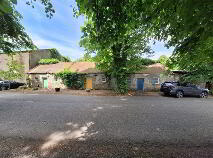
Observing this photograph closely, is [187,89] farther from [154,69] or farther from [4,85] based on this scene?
[4,85]

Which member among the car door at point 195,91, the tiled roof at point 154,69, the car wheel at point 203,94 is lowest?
the car wheel at point 203,94

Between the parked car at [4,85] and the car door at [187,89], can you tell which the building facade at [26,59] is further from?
the car door at [187,89]

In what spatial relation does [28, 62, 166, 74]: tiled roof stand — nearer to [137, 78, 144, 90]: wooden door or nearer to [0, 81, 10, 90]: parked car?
[137, 78, 144, 90]: wooden door

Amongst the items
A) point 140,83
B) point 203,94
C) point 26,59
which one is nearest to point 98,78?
point 140,83

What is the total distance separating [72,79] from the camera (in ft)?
79.7

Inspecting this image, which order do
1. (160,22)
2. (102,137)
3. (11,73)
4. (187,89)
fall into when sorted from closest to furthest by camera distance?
1. (160,22)
2. (102,137)
3. (187,89)
4. (11,73)

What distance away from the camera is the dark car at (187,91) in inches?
670

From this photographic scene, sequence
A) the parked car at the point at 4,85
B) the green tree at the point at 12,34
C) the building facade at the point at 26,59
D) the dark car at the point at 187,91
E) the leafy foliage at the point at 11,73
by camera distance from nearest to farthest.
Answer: the green tree at the point at 12,34 < the dark car at the point at 187,91 < the parked car at the point at 4,85 < the leafy foliage at the point at 11,73 < the building facade at the point at 26,59

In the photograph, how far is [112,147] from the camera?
4523mm

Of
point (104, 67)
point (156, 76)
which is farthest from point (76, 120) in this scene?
point (156, 76)

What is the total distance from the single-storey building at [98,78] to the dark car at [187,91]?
14.4 ft

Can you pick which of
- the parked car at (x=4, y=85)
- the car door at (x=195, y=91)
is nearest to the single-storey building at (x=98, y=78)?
the parked car at (x=4, y=85)

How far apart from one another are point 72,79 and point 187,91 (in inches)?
669

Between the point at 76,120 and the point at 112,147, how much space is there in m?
3.40
